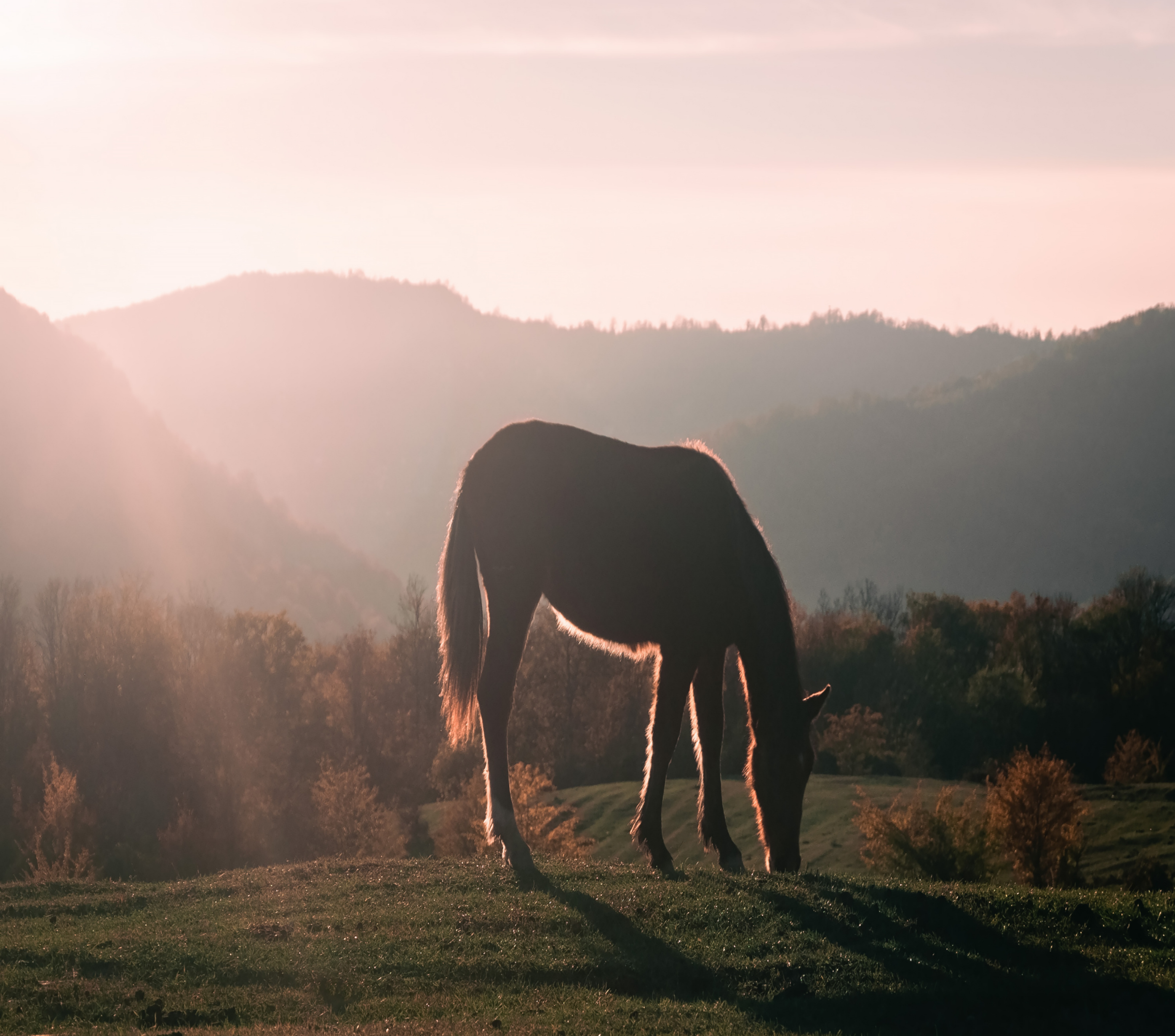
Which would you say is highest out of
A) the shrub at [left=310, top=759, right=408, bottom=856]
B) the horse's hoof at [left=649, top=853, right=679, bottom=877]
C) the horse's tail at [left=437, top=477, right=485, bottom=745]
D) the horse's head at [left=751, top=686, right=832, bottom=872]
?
the horse's tail at [left=437, top=477, right=485, bottom=745]

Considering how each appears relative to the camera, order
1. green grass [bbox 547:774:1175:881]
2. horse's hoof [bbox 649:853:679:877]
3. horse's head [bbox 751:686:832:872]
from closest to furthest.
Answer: horse's head [bbox 751:686:832:872], horse's hoof [bbox 649:853:679:877], green grass [bbox 547:774:1175:881]

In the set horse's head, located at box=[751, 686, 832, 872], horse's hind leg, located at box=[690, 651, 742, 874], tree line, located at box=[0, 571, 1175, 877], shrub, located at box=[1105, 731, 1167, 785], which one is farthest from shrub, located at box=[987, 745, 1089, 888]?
horse's head, located at box=[751, 686, 832, 872]

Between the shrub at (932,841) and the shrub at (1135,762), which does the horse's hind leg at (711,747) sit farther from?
the shrub at (1135,762)

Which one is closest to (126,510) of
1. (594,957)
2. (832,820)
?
(832,820)

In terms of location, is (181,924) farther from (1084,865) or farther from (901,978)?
(1084,865)

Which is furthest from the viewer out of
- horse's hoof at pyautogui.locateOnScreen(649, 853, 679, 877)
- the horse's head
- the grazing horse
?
horse's hoof at pyautogui.locateOnScreen(649, 853, 679, 877)

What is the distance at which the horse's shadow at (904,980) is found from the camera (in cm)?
741

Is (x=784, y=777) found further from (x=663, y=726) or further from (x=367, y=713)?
(x=367, y=713)

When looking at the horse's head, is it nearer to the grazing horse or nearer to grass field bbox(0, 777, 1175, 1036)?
the grazing horse

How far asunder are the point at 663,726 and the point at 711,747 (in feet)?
1.93

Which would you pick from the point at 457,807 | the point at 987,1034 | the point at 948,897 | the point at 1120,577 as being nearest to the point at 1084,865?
the point at 457,807

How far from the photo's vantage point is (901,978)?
26.0ft

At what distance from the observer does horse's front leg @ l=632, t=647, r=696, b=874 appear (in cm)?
1077

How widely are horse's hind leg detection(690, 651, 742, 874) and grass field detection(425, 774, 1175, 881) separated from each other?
2699 cm
